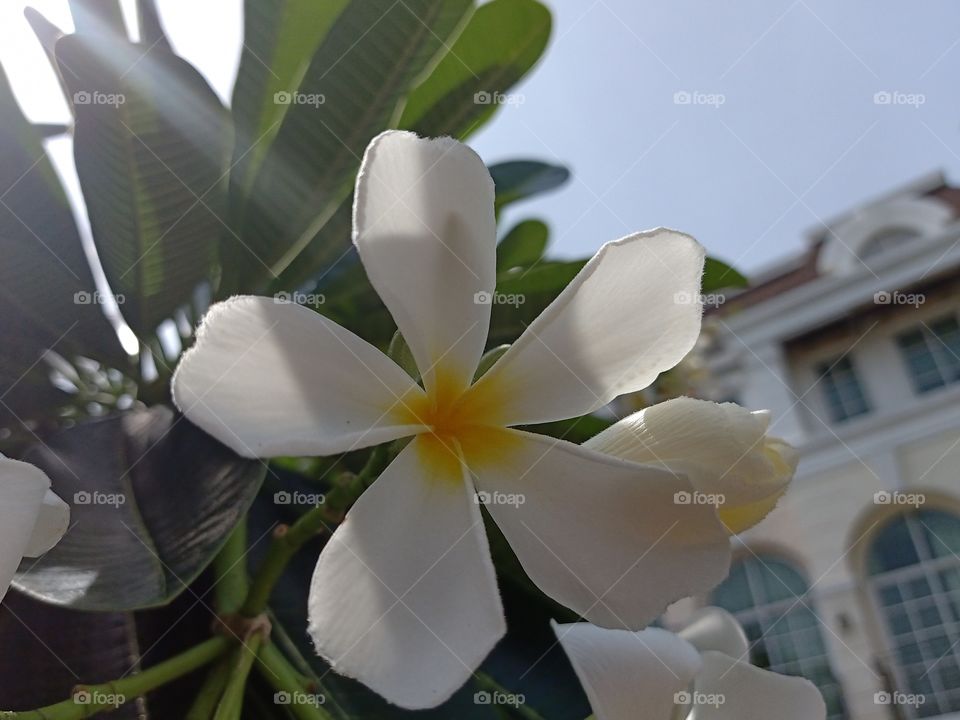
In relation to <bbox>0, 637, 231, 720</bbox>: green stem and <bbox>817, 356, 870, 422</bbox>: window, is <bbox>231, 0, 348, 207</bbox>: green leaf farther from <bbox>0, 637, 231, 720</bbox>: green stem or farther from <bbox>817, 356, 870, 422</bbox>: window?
<bbox>817, 356, 870, 422</bbox>: window

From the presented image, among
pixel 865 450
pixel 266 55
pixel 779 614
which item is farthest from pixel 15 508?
pixel 865 450

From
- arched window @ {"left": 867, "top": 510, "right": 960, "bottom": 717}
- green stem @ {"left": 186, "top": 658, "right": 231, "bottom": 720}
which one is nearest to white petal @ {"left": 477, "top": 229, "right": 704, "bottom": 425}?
green stem @ {"left": 186, "top": 658, "right": 231, "bottom": 720}

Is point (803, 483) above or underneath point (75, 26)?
underneath

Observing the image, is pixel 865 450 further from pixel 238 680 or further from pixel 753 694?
pixel 238 680

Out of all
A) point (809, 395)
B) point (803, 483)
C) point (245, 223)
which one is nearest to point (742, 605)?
point (803, 483)

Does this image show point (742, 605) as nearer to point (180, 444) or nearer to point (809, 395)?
point (809, 395)

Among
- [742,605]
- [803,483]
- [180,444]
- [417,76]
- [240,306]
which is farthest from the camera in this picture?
[803,483]

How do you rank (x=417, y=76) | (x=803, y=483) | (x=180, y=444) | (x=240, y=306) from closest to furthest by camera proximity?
(x=240, y=306) < (x=180, y=444) < (x=417, y=76) < (x=803, y=483)

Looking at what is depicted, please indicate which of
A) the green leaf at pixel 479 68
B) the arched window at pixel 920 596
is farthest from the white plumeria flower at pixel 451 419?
the arched window at pixel 920 596
